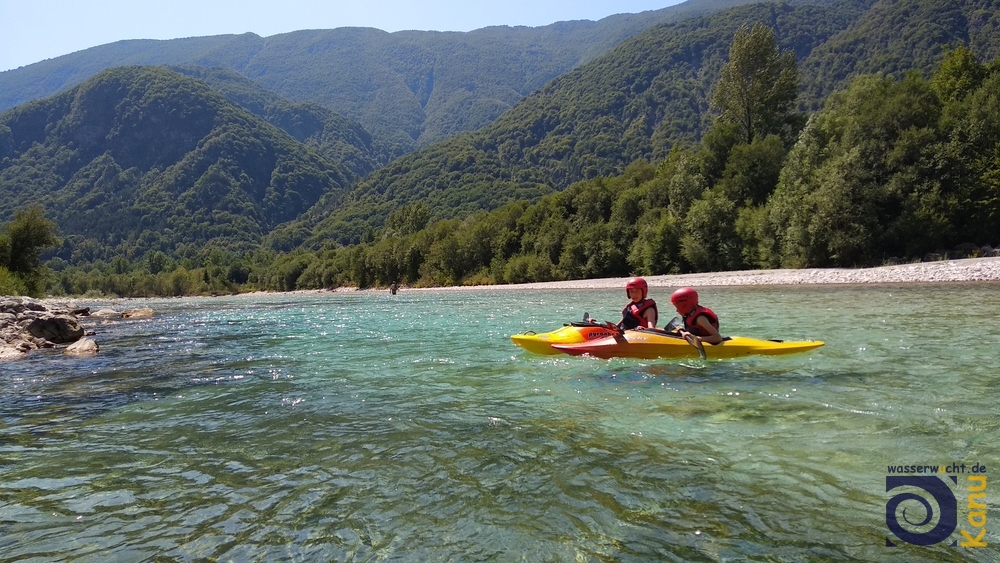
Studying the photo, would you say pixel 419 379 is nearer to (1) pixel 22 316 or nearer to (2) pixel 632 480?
(2) pixel 632 480

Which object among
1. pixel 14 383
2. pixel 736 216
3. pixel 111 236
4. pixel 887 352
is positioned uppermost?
pixel 111 236

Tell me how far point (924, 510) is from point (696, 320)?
6563 millimetres

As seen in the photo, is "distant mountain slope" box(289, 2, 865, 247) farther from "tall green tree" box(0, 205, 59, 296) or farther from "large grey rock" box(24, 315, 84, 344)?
"large grey rock" box(24, 315, 84, 344)

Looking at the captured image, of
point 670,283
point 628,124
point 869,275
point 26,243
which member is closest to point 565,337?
point 869,275

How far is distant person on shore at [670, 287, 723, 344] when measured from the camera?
10.4 metres

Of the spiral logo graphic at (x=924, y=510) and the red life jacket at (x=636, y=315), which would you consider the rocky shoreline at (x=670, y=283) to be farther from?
the spiral logo graphic at (x=924, y=510)

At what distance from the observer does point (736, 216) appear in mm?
44094

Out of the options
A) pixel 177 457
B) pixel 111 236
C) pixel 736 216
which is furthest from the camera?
pixel 111 236

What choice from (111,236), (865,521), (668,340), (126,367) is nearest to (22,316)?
(126,367)

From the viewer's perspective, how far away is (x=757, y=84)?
171ft

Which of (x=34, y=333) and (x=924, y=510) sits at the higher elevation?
(x=34, y=333)

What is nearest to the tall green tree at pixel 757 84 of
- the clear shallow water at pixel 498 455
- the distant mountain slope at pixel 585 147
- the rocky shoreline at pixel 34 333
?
the clear shallow water at pixel 498 455

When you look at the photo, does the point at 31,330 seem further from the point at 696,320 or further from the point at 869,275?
the point at 869,275

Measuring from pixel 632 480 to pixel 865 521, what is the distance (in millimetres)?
1783
